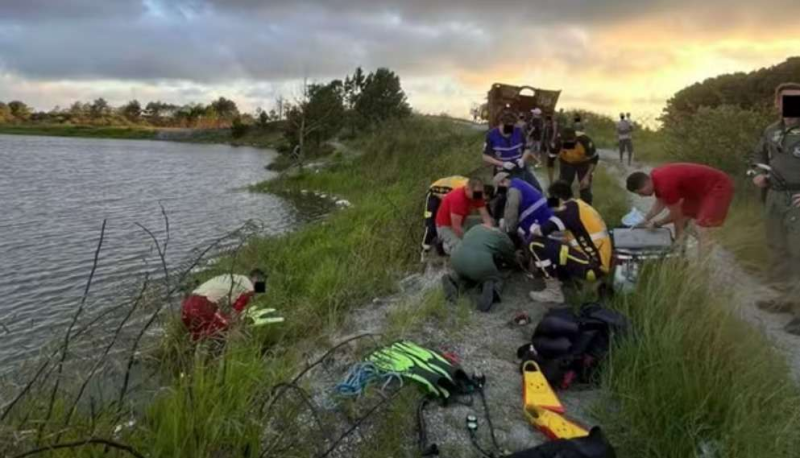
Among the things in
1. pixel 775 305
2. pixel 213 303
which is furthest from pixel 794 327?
pixel 213 303

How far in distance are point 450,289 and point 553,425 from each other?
2560 millimetres

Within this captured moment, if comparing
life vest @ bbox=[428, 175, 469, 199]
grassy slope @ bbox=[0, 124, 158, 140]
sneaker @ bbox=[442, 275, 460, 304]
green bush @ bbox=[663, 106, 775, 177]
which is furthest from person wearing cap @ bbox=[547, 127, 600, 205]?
grassy slope @ bbox=[0, 124, 158, 140]

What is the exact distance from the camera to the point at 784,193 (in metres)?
5.47

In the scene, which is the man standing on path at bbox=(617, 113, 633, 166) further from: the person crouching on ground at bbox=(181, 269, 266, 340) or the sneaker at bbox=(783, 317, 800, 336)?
the person crouching on ground at bbox=(181, 269, 266, 340)

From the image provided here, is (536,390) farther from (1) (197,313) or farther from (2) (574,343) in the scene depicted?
(1) (197,313)

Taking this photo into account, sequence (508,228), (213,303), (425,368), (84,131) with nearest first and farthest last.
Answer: (425,368)
(213,303)
(508,228)
(84,131)

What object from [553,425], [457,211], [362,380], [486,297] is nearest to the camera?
[553,425]

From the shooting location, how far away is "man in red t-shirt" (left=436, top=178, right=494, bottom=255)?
23.3 ft

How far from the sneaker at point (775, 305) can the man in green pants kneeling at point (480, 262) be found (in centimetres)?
236

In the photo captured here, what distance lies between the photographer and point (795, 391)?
3625 mm

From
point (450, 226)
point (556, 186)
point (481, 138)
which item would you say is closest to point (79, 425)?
point (556, 186)

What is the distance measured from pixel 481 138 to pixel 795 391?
19332 mm

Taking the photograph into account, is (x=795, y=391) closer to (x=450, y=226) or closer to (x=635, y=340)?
(x=635, y=340)

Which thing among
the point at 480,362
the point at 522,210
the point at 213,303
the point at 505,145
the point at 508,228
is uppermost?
the point at 505,145
